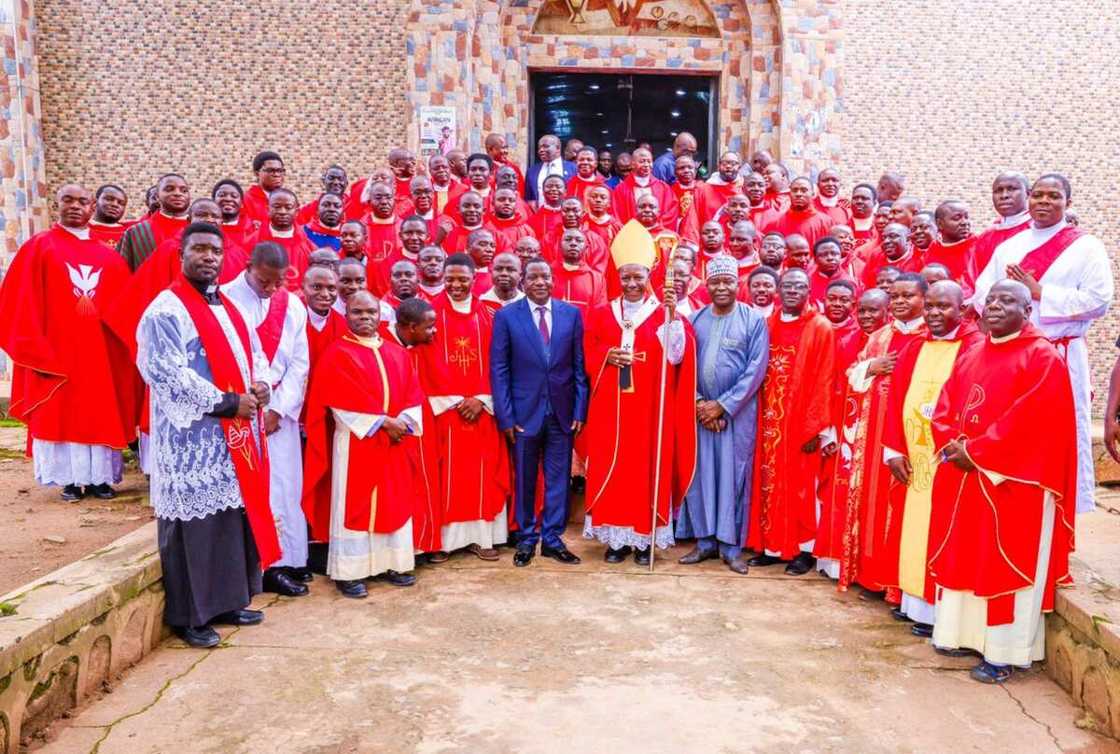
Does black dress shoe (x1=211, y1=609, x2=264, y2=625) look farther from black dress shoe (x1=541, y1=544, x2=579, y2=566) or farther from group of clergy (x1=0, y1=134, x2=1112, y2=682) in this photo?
black dress shoe (x1=541, y1=544, x2=579, y2=566)

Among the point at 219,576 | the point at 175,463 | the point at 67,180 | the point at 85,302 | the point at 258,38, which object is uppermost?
the point at 258,38

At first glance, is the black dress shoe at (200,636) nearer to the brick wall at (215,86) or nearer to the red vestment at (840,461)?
the red vestment at (840,461)

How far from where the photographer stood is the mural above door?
38.3ft

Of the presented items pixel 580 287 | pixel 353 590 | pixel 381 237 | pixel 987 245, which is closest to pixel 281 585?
pixel 353 590

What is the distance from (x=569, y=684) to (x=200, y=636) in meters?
1.77

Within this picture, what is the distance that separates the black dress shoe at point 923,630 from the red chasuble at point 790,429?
927mm

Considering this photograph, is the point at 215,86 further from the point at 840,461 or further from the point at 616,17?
the point at 840,461

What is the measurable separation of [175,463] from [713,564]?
3.17 m

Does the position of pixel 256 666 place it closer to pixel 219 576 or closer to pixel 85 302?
pixel 219 576

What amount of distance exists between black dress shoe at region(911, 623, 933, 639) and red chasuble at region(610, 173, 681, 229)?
5147mm

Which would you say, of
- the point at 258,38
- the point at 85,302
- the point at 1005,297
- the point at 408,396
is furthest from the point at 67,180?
the point at 1005,297

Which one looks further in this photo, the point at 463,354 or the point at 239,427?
the point at 463,354

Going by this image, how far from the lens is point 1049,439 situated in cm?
391

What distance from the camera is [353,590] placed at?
4.95 m
